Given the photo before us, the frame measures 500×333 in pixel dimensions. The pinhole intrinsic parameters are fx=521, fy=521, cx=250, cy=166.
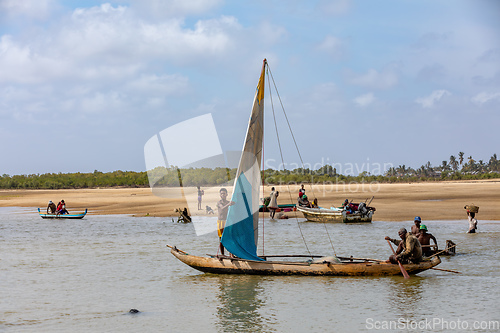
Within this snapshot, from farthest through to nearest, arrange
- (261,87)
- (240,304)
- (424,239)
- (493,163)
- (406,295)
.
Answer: (493,163), (424,239), (261,87), (406,295), (240,304)

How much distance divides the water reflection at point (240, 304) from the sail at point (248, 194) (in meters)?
0.83

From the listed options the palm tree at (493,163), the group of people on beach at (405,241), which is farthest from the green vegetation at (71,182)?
the palm tree at (493,163)

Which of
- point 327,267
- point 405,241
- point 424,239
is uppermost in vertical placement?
point 405,241

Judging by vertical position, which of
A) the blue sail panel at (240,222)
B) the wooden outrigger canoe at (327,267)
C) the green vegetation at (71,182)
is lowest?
the wooden outrigger canoe at (327,267)

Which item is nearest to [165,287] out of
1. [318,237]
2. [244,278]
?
[244,278]

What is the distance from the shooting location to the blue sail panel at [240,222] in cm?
1463

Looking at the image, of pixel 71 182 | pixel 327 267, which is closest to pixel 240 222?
pixel 327 267

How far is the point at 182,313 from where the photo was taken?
12.0 meters

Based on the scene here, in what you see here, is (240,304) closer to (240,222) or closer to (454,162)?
(240,222)

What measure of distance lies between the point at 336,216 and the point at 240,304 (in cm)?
1824

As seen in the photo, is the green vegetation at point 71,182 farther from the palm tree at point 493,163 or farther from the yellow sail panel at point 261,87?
the palm tree at point 493,163

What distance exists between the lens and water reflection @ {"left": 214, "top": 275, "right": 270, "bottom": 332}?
36.0 feet

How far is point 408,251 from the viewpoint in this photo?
14422 mm

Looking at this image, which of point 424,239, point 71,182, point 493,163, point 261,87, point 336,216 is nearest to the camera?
point 261,87
